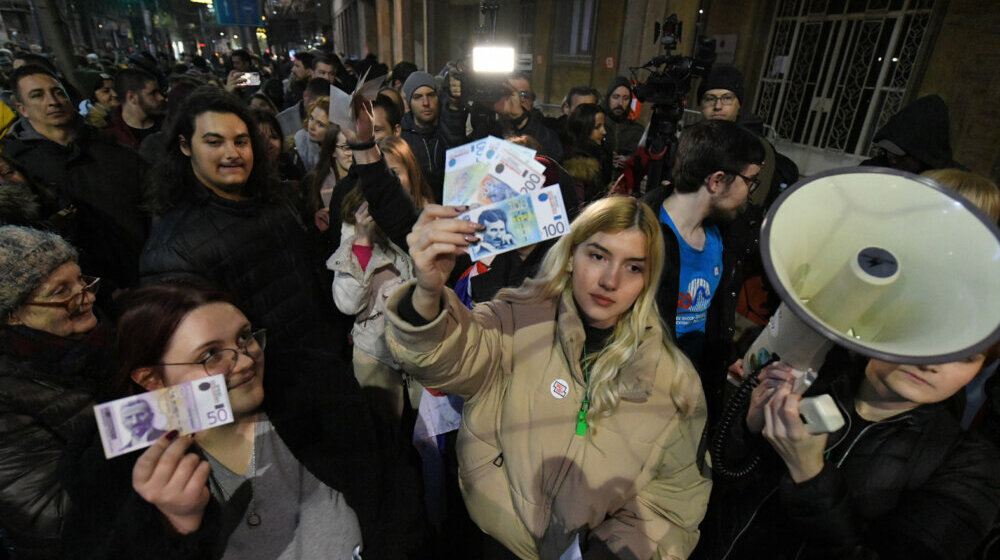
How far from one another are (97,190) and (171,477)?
10.3 feet

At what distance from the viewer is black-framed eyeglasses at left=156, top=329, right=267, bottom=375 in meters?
1.33

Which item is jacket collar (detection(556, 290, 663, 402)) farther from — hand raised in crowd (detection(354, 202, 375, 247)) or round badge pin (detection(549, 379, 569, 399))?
hand raised in crowd (detection(354, 202, 375, 247))

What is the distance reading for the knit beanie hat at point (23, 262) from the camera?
5.12 ft

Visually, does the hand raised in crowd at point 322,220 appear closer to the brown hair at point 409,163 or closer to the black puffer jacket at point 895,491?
the brown hair at point 409,163

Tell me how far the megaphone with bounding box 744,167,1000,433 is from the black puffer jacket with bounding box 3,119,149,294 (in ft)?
12.4

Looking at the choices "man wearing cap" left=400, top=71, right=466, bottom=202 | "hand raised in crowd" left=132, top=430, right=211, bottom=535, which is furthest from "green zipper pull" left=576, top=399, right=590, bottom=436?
"man wearing cap" left=400, top=71, right=466, bottom=202

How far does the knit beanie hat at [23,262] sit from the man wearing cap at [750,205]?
9.82 ft

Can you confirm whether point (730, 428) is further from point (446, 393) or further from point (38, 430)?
point (38, 430)

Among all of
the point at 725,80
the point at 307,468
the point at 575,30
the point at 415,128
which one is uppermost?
the point at 575,30

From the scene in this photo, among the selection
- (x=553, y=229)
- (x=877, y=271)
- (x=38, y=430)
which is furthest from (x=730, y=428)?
(x=38, y=430)

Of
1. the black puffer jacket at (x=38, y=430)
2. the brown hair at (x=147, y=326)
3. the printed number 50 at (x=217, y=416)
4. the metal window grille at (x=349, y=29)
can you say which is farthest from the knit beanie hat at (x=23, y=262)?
the metal window grille at (x=349, y=29)

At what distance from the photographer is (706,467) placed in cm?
170

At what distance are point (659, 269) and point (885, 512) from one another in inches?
38.2

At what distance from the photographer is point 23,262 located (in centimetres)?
161
